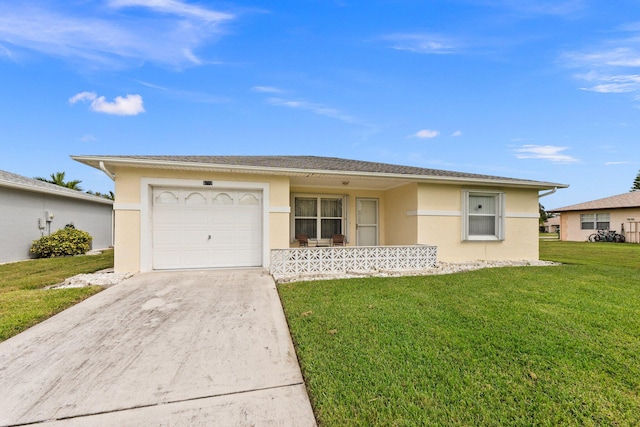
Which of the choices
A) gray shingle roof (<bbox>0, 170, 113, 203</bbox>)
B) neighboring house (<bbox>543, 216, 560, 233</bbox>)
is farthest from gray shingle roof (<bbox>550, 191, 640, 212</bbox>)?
gray shingle roof (<bbox>0, 170, 113, 203</bbox>)

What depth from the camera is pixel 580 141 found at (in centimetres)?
1449

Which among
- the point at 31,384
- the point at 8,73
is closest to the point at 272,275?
the point at 31,384

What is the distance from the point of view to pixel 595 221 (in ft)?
73.5

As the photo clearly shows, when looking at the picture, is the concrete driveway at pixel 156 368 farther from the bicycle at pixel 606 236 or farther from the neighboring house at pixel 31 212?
the bicycle at pixel 606 236

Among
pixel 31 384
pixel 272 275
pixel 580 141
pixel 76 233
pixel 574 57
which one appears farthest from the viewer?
pixel 580 141

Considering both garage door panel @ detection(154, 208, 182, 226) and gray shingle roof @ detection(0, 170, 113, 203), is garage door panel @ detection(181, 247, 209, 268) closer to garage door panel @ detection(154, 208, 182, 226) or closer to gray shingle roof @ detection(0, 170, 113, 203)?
garage door panel @ detection(154, 208, 182, 226)

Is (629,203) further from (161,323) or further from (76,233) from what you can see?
(76,233)

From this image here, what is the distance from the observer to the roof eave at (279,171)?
6.59m

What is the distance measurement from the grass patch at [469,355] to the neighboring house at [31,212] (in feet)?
39.8

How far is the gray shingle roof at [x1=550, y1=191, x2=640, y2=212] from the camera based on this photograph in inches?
794

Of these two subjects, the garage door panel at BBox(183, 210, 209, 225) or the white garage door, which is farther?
the garage door panel at BBox(183, 210, 209, 225)

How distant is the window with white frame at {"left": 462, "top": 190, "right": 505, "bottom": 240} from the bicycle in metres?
19.2

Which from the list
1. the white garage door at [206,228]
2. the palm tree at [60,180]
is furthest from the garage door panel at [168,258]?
the palm tree at [60,180]

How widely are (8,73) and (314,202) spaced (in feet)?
46.6
